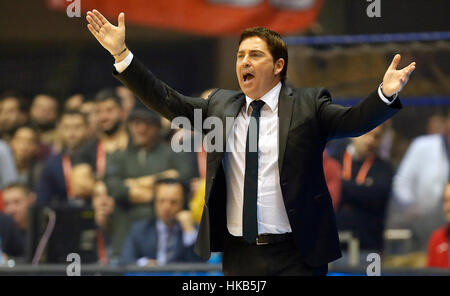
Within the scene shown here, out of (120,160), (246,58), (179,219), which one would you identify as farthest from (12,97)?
(246,58)

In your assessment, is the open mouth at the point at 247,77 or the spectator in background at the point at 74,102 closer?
the open mouth at the point at 247,77

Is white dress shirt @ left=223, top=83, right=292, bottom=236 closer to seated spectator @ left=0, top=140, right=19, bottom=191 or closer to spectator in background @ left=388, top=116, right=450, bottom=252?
spectator in background @ left=388, top=116, right=450, bottom=252

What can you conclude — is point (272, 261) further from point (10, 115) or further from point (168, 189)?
point (10, 115)

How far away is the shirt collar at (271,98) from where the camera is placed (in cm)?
400

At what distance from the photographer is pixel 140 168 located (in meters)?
7.57

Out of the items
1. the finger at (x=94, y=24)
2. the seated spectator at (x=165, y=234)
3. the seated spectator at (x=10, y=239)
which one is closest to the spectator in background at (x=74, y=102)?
the seated spectator at (x=10, y=239)

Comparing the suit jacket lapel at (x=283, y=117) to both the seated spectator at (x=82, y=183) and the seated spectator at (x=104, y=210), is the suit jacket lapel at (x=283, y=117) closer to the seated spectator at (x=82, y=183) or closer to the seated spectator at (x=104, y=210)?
the seated spectator at (x=104, y=210)

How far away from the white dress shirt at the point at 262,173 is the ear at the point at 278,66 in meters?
0.10

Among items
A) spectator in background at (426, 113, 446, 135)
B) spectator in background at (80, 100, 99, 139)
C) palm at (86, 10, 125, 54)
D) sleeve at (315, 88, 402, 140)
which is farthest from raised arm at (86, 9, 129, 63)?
spectator in background at (426, 113, 446, 135)

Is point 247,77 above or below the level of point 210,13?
below

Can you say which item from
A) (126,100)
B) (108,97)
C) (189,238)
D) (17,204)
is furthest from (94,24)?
(126,100)

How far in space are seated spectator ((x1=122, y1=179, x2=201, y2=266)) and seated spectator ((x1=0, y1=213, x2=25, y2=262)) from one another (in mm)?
876

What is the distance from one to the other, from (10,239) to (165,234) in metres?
1.31

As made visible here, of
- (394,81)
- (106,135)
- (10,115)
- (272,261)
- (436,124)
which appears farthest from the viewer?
(10,115)
